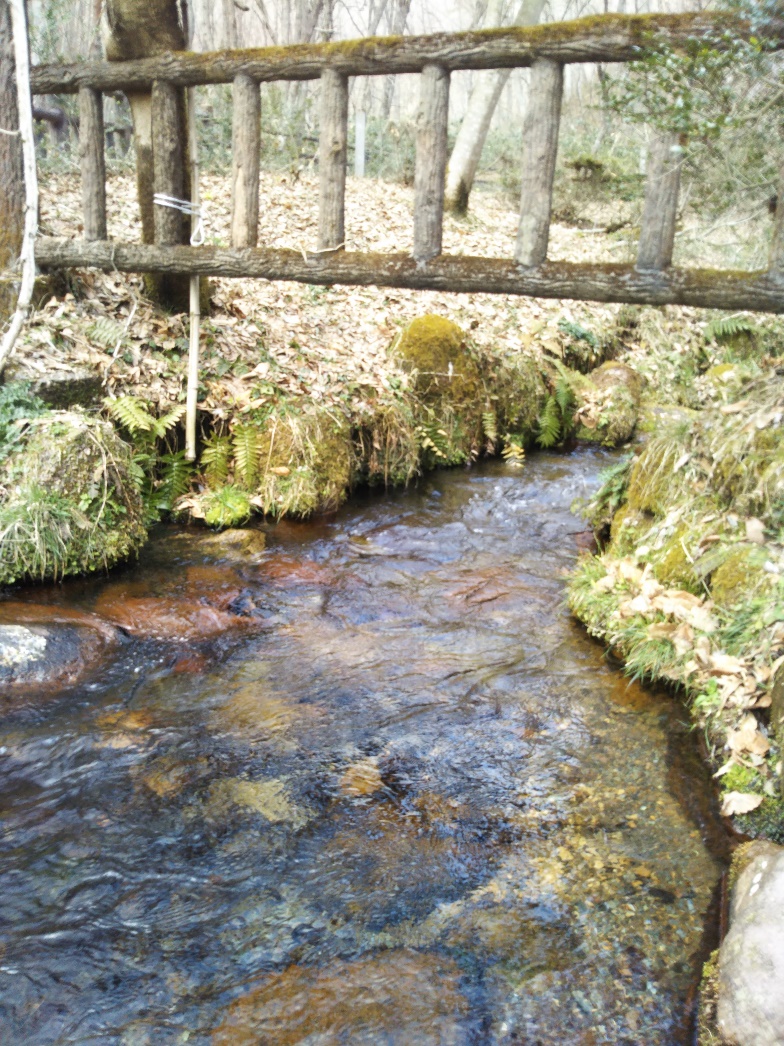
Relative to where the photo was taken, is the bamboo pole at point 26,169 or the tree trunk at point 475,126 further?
the tree trunk at point 475,126

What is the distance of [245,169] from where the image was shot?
628 centimetres

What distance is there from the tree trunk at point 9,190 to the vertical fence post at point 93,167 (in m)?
0.52

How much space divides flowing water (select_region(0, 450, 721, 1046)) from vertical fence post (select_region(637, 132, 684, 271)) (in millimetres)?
2499

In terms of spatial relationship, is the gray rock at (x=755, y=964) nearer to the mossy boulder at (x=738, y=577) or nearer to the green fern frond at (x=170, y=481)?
the mossy boulder at (x=738, y=577)

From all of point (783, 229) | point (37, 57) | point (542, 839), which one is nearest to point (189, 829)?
point (542, 839)

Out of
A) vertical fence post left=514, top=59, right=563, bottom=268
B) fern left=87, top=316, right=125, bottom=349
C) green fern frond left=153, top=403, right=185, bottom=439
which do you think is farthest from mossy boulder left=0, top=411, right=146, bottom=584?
vertical fence post left=514, top=59, right=563, bottom=268

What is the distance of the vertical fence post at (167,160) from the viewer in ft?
21.4

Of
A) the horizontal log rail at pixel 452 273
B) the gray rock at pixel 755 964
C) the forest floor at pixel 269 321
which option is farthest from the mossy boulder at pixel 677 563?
the forest floor at pixel 269 321

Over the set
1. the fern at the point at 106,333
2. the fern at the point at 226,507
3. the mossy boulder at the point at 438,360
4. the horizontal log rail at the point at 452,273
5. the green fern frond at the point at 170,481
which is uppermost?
the horizontal log rail at the point at 452,273

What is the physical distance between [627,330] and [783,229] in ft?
24.8

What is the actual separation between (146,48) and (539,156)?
143 inches

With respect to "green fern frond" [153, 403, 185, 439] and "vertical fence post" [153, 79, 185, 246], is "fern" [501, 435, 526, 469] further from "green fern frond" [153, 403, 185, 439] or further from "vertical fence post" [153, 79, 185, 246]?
"vertical fence post" [153, 79, 185, 246]

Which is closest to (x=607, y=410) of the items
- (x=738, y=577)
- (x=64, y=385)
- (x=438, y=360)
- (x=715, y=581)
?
(x=438, y=360)

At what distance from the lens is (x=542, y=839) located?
3.35 meters
